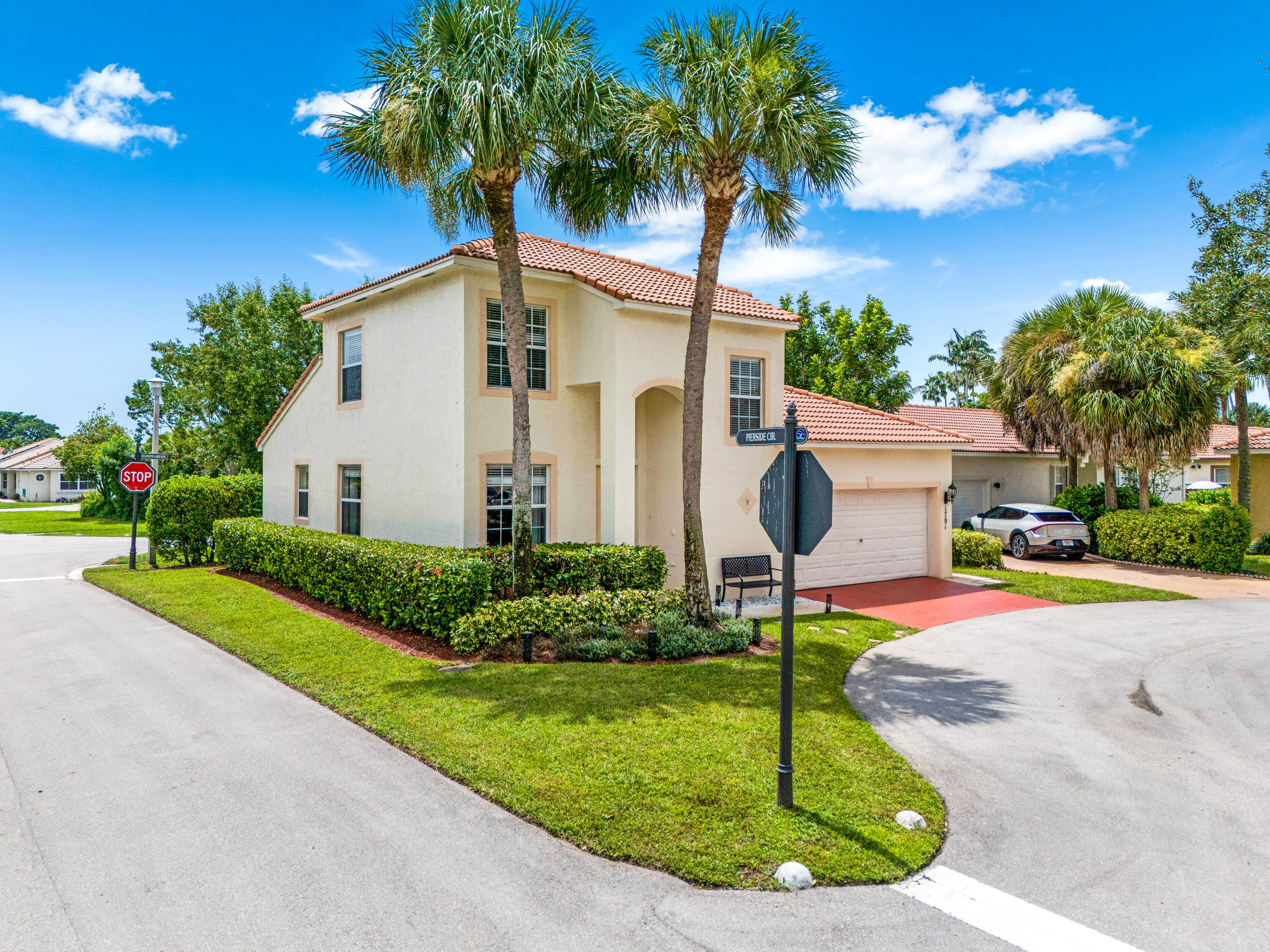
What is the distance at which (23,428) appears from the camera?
396 feet

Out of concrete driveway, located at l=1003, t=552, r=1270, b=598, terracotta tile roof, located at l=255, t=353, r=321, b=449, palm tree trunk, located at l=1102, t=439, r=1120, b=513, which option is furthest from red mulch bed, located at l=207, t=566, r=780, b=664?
palm tree trunk, located at l=1102, t=439, r=1120, b=513

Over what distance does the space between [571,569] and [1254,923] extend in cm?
872

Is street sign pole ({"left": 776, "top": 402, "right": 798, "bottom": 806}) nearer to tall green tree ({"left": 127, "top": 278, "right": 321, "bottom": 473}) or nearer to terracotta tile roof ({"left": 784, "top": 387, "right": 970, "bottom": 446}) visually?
terracotta tile roof ({"left": 784, "top": 387, "right": 970, "bottom": 446})

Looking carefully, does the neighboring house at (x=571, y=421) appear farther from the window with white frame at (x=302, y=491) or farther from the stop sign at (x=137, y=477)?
the stop sign at (x=137, y=477)

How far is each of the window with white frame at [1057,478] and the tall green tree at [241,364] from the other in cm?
2961

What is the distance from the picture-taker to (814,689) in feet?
28.2

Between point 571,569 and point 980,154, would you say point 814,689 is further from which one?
point 980,154

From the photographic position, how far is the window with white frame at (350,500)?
630 inches

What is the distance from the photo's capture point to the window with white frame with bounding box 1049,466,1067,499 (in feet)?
95.8

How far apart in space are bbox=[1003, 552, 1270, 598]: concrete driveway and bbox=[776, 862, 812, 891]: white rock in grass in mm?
16490

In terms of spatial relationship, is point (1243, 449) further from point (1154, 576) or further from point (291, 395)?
point (291, 395)

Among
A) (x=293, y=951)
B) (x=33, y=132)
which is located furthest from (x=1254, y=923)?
(x=33, y=132)

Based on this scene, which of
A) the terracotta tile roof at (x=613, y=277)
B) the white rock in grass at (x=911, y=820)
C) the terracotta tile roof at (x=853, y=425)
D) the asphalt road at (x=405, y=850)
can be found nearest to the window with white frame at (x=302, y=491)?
the terracotta tile roof at (x=613, y=277)

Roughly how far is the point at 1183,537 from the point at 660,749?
2047 centimetres
